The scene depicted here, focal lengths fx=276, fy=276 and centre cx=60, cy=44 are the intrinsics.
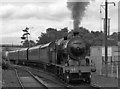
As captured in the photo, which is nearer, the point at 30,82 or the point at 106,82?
the point at 106,82

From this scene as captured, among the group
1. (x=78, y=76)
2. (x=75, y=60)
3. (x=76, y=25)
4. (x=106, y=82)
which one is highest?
(x=76, y=25)

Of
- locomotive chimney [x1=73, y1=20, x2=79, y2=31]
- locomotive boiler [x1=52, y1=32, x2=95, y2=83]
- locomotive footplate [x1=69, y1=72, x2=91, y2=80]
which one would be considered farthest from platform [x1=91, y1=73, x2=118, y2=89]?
locomotive chimney [x1=73, y1=20, x2=79, y2=31]

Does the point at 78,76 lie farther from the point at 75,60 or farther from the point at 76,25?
the point at 76,25

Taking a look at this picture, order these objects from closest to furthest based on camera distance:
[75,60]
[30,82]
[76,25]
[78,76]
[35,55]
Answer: [78,76] → [75,60] → [76,25] → [30,82] → [35,55]

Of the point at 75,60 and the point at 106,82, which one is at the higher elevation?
the point at 75,60

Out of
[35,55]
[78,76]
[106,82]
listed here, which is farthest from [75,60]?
[35,55]

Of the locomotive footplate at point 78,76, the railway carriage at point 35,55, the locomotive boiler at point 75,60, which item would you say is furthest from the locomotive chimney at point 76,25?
the railway carriage at point 35,55

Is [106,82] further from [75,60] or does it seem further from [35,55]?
[35,55]

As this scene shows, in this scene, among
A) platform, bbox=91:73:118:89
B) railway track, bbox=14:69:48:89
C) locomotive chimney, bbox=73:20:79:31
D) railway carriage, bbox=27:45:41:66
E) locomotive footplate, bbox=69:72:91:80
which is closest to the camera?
platform, bbox=91:73:118:89

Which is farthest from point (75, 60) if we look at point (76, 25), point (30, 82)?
point (30, 82)

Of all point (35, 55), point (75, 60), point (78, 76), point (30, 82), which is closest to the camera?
point (78, 76)

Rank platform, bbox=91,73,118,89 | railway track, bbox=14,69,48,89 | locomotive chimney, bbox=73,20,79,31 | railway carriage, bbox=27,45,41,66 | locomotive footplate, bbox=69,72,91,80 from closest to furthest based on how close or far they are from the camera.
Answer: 1. platform, bbox=91,73,118,89
2. railway track, bbox=14,69,48,89
3. locomotive footplate, bbox=69,72,91,80
4. locomotive chimney, bbox=73,20,79,31
5. railway carriage, bbox=27,45,41,66

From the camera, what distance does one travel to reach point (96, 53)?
29516 mm

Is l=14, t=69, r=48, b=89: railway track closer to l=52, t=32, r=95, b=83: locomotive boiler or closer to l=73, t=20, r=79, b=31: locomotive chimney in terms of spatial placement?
l=52, t=32, r=95, b=83: locomotive boiler
